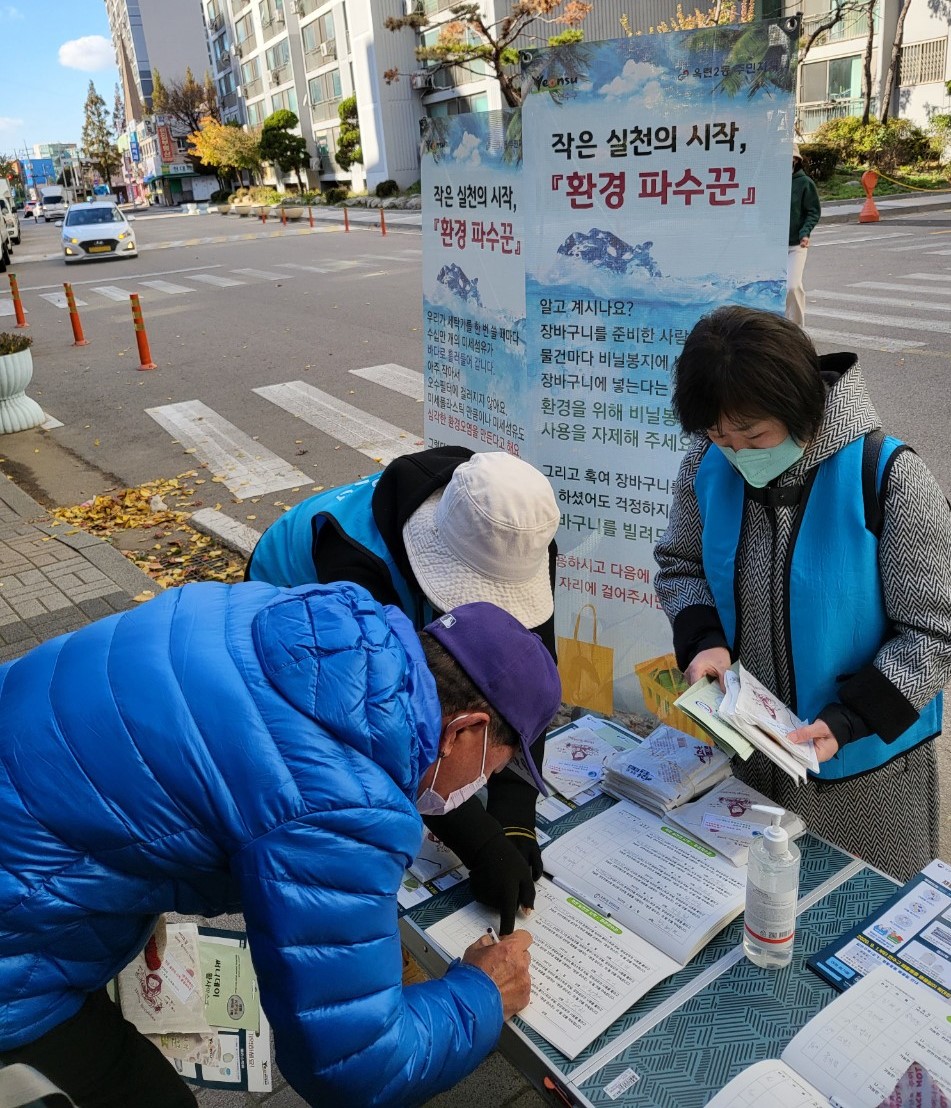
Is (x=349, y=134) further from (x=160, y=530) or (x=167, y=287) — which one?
(x=160, y=530)

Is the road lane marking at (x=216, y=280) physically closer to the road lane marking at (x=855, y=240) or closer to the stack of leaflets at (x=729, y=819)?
the road lane marking at (x=855, y=240)

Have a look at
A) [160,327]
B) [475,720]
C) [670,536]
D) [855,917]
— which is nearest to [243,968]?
[475,720]

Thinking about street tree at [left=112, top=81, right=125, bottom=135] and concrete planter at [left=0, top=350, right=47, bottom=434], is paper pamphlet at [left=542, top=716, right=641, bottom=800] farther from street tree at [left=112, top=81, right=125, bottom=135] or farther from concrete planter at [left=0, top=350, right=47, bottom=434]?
street tree at [left=112, top=81, right=125, bottom=135]

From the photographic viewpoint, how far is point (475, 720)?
1.62 metres

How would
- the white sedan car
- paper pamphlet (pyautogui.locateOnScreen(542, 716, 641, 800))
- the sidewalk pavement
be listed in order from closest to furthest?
paper pamphlet (pyautogui.locateOnScreen(542, 716, 641, 800))
the sidewalk pavement
the white sedan car

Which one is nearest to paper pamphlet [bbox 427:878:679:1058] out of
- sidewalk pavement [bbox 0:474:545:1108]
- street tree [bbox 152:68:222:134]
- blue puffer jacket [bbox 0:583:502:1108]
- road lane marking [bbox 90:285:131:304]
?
blue puffer jacket [bbox 0:583:502:1108]

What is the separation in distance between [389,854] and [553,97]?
2.75 meters

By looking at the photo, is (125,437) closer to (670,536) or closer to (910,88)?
(670,536)

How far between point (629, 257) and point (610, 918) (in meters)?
2.18

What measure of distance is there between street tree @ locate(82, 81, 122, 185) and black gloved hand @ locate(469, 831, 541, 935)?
125 meters

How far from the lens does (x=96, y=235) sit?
27.1 metres

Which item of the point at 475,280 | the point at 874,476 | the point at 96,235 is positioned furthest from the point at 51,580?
the point at 96,235

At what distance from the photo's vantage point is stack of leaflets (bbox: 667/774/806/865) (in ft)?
6.99

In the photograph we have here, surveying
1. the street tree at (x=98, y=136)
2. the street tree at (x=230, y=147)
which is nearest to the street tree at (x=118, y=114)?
the street tree at (x=98, y=136)
